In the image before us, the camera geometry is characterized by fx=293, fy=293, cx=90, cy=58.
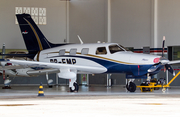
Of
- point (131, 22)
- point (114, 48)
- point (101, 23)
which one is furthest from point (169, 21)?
point (114, 48)

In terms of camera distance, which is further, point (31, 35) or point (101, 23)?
point (101, 23)

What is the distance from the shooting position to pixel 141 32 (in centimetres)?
1778

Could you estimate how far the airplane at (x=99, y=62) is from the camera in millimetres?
11969

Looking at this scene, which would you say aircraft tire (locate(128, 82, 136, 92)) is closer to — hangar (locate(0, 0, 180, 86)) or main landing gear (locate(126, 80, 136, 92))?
A: main landing gear (locate(126, 80, 136, 92))

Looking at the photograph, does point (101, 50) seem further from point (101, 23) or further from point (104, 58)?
point (101, 23)

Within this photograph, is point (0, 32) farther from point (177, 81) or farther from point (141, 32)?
point (177, 81)

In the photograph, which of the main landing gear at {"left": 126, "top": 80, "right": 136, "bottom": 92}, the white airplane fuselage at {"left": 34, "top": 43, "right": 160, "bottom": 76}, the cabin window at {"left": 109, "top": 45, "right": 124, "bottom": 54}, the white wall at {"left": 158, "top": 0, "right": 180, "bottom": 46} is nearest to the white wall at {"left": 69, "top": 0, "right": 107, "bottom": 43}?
the white wall at {"left": 158, "top": 0, "right": 180, "bottom": 46}

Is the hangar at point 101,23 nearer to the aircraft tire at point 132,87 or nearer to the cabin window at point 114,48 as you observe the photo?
the aircraft tire at point 132,87

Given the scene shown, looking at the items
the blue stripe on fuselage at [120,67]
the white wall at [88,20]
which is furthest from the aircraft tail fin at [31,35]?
the white wall at [88,20]

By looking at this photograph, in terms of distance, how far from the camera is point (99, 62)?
1277cm

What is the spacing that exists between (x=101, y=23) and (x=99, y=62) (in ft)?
22.6

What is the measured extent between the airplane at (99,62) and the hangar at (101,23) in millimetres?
4455
